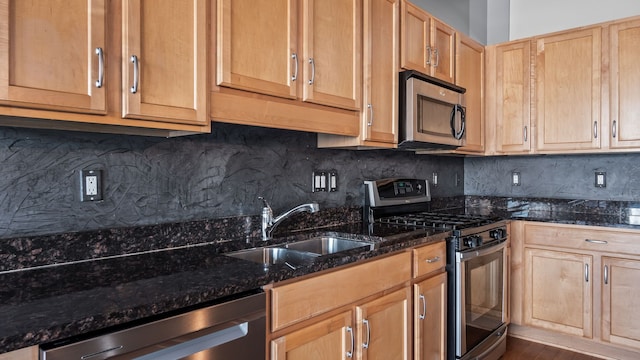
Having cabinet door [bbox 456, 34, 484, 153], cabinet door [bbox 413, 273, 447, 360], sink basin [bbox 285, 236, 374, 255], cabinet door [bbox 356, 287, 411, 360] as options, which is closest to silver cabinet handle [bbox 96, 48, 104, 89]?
sink basin [bbox 285, 236, 374, 255]

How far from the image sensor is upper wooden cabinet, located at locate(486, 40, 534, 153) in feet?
10.3

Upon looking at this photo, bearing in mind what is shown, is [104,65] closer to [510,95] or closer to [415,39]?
[415,39]

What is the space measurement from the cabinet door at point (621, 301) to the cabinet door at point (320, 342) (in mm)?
1989

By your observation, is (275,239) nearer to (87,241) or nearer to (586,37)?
(87,241)

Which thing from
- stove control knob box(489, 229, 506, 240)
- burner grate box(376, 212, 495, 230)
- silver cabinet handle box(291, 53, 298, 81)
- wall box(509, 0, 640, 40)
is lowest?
stove control knob box(489, 229, 506, 240)

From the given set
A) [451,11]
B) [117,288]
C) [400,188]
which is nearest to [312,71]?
[117,288]

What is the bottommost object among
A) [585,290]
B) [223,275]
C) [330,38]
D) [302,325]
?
[585,290]

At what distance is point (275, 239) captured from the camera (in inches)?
73.6

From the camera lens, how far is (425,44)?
8.34 ft

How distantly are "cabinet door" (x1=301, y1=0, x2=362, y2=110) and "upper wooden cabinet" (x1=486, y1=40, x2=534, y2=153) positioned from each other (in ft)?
5.72

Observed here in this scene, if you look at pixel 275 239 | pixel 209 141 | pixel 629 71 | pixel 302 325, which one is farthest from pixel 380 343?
pixel 629 71

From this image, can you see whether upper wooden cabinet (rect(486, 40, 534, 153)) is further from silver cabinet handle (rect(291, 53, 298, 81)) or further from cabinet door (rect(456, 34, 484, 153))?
silver cabinet handle (rect(291, 53, 298, 81))

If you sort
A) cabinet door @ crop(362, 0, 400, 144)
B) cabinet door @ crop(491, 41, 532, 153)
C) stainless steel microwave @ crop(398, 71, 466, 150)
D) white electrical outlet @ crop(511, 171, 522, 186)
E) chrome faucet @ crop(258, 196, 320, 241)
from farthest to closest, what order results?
white electrical outlet @ crop(511, 171, 522, 186)
cabinet door @ crop(491, 41, 532, 153)
stainless steel microwave @ crop(398, 71, 466, 150)
cabinet door @ crop(362, 0, 400, 144)
chrome faucet @ crop(258, 196, 320, 241)

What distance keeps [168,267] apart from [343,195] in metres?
1.36
